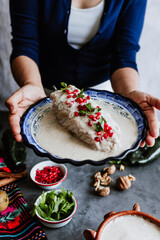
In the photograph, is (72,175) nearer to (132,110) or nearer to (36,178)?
(36,178)

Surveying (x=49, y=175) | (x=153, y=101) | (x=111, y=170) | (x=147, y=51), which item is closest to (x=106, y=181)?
(x=111, y=170)

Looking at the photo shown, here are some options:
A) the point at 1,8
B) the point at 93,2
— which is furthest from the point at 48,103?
the point at 1,8

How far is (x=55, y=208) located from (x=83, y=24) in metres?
1.58

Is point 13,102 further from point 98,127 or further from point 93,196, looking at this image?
point 93,196

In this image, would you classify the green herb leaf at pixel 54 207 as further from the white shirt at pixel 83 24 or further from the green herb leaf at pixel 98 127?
the white shirt at pixel 83 24

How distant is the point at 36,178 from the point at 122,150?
92 cm

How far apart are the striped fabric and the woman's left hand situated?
0.97 m

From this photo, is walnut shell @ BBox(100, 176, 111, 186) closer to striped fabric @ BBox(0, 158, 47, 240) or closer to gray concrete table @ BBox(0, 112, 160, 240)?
gray concrete table @ BBox(0, 112, 160, 240)

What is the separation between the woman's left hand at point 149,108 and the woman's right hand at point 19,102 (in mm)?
751

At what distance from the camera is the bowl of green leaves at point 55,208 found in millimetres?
1729

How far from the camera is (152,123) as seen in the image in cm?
162

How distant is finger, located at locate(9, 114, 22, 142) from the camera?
1539 mm

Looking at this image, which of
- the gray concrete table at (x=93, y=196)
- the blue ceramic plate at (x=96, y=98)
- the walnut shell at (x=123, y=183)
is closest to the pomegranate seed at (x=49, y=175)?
the gray concrete table at (x=93, y=196)

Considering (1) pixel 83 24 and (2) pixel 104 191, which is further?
(1) pixel 83 24
